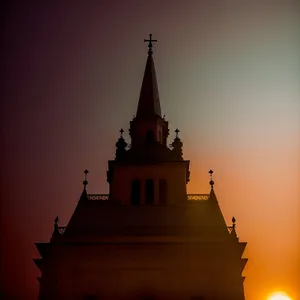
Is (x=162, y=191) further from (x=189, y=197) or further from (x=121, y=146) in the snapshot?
(x=121, y=146)

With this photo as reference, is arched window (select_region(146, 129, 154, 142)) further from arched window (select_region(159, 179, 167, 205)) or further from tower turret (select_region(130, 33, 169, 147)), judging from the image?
arched window (select_region(159, 179, 167, 205))

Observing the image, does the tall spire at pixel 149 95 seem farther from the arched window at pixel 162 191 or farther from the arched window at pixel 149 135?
the arched window at pixel 162 191

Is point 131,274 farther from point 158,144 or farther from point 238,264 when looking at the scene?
→ point 158,144

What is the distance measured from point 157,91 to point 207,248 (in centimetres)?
1671

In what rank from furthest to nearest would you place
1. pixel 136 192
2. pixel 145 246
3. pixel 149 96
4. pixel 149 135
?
pixel 149 96 < pixel 149 135 < pixel 136 192 < pixel 145 246

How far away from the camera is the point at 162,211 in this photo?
36.8 meters

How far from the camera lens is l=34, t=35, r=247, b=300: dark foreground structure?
32.2m

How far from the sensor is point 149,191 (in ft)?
127

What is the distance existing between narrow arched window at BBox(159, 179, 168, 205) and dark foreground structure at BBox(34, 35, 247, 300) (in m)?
0.07

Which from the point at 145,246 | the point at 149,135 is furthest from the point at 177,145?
the point at 145,246

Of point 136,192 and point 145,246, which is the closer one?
point 145,246

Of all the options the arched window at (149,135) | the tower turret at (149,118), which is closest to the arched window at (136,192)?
the tower turret at (149,118)

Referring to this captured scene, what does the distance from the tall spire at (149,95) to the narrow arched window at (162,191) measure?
257 inches

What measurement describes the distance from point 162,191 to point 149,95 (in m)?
9.62
